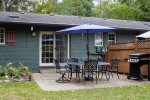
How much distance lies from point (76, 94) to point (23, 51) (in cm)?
730

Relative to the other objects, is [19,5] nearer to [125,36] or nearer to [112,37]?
[112,37]

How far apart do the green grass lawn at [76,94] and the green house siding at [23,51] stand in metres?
5.28

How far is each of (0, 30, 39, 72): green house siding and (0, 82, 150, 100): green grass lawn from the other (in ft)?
17.3

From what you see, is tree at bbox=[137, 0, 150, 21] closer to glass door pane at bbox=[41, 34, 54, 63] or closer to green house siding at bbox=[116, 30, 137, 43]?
green house siding at bbox=[116, 30, 137, 43]

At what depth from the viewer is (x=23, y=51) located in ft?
49.4

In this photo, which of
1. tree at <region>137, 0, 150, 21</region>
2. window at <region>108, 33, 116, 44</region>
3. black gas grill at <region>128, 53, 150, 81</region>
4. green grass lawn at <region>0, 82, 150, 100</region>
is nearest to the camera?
green grass lawn at <region>0, 82, 150, 100</region>

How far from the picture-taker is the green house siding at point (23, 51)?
1476 cm

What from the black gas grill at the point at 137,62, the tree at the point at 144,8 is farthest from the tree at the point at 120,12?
the black gas grill at the point at 137,62

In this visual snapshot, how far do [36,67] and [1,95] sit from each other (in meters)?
7.08

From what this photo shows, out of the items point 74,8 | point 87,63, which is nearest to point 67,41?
point 87,63

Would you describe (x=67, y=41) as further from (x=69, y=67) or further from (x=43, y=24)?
(x=69, y=67)

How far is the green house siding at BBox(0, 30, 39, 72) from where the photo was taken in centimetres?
1476

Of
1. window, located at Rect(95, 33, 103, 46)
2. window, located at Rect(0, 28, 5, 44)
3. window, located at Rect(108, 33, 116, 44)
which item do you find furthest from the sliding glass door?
window, located at Rect(108, 33, 116, 44)

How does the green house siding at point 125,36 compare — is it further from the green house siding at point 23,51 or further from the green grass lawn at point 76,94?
the green grass lawn at point 76,94
